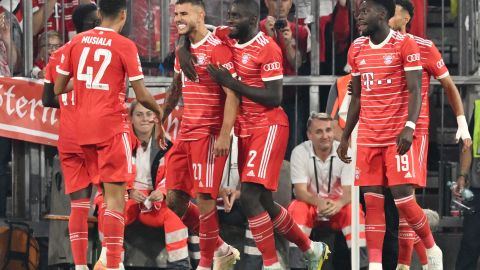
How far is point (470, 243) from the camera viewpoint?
1605 cm

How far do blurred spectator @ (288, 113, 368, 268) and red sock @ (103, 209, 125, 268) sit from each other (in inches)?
100

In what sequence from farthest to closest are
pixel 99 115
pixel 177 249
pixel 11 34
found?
pixel 11 34
pixel 177 249
pixel 99 115

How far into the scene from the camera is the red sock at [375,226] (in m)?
14.1

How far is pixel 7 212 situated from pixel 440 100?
186 inches

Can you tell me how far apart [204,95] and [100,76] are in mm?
1111

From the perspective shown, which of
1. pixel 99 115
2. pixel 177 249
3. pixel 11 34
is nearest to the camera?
pixel 99 115

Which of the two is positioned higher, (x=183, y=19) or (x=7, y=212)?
(x=183, y=19)

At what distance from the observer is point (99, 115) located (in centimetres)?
1348

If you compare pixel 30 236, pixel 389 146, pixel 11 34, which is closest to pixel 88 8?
pixel 11 34

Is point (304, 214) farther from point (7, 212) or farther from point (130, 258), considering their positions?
point (7, 212)

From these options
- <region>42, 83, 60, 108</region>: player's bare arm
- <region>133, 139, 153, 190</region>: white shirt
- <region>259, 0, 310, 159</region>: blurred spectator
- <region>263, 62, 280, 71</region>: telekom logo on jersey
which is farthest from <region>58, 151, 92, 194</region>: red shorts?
<region>259, 0, 310, 159</region>: blurred spectator

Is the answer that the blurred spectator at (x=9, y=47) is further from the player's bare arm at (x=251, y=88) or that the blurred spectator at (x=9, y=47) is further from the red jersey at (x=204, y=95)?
the player's bare arm at (x=251, y=88)

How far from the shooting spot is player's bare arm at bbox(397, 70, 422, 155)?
539 inches

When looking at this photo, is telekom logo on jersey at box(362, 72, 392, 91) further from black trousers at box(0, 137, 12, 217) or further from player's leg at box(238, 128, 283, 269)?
black trousers at box(0, 137, 12, 217)
